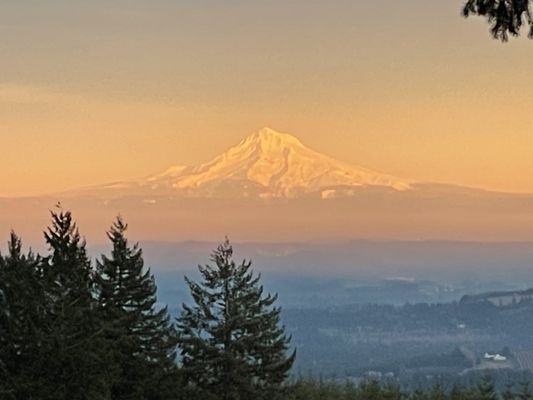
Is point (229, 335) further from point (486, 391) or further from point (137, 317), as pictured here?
point (486, 391)

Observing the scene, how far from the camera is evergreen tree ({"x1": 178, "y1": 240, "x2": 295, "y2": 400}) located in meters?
33.1

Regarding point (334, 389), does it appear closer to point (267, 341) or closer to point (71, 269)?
point (267, 341)

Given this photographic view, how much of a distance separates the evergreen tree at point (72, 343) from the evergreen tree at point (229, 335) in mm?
6316

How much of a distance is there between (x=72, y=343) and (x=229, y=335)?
9.03m

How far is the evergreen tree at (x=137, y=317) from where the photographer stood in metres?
30.8

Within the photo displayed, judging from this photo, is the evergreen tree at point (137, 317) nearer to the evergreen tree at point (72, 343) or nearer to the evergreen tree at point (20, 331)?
the evergreen tree at point (72, 343)

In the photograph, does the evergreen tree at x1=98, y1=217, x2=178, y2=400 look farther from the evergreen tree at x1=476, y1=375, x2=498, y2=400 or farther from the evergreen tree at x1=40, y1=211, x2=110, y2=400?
the evergreen tree at x1=476, y1=375, x2=498, y2=400

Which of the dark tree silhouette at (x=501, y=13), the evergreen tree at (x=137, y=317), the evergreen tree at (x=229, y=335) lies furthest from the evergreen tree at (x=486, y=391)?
the dark tree silhouette at (x=501, y=13)

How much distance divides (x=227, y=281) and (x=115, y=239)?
4.39m

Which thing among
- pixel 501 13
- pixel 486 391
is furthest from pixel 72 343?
pixel 486 391

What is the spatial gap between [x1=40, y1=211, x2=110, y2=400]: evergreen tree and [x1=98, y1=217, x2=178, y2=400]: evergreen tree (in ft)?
10.4

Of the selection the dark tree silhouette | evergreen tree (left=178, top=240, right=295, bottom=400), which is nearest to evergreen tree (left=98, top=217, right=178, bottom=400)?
evergreen tree (left=178, top=240, right=295, bottom=400)

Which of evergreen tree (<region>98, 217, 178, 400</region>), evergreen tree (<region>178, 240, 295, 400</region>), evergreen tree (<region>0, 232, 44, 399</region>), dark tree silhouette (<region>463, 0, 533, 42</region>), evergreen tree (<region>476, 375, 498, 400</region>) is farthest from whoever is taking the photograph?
evergreen tree (<region>476, 375, 498, 400</region>)

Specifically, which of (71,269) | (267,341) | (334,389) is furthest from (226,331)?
(334,389)
